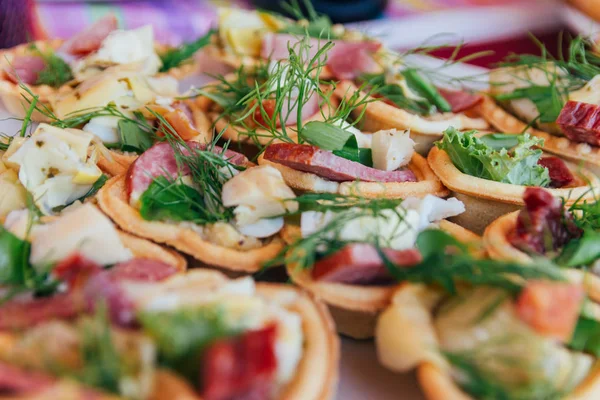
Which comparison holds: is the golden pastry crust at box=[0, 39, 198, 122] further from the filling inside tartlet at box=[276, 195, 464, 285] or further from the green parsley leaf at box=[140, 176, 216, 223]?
the filling inside tartlet at box=[276, 195, 464, 285]

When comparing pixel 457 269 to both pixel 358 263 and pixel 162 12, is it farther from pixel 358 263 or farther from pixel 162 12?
pixel 162 12

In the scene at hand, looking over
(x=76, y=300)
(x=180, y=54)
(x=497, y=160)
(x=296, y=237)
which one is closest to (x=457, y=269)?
(x=296, y=237)

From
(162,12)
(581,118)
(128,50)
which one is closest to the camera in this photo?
(581,118)

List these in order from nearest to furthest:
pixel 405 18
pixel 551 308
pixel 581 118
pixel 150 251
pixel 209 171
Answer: pixel 551 308, pixel 150 251, pixel 209 171, pixel 581 118, pixel 405 18

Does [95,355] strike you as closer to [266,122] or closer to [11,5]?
[266,122]

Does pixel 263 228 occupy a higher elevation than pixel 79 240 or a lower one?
lower

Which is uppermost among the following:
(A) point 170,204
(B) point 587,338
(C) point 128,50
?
(C) point 128,50

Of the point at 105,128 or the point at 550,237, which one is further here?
the point at 105,128

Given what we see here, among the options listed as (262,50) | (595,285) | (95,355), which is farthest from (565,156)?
(95,355)
